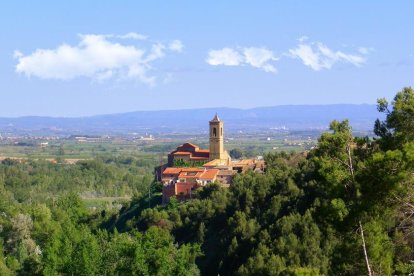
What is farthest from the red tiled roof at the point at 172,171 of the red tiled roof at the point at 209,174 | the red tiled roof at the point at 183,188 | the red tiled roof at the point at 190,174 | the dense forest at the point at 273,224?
the red tiled roof at the point at 183,188

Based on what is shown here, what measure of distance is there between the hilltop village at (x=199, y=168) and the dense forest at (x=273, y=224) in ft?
6.01

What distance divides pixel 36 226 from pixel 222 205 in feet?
36.4

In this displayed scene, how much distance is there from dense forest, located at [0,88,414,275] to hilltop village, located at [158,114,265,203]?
6.01 feet

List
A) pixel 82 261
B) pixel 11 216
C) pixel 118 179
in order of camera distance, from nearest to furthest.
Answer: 1. pixel 82 261
2. pixel 11 216
3. pixel 118 179

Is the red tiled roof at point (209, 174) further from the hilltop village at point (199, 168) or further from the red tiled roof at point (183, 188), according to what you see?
the red tiled roof at point (183, 188)

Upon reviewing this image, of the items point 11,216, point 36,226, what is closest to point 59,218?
point 11,216

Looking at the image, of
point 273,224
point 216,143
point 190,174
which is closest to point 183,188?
point 190,174

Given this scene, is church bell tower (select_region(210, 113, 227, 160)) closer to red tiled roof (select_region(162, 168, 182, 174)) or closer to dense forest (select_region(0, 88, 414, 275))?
red tiled roof (select_region(162, 168, 182, 174))

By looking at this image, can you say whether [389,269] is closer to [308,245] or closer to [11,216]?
[308,245]

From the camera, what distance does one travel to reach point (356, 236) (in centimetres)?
1770

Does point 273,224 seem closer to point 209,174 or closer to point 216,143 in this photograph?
point 209,174

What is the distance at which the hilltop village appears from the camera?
183ft

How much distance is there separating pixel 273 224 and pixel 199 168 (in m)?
24.4

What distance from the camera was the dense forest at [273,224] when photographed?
17062 millimetres
